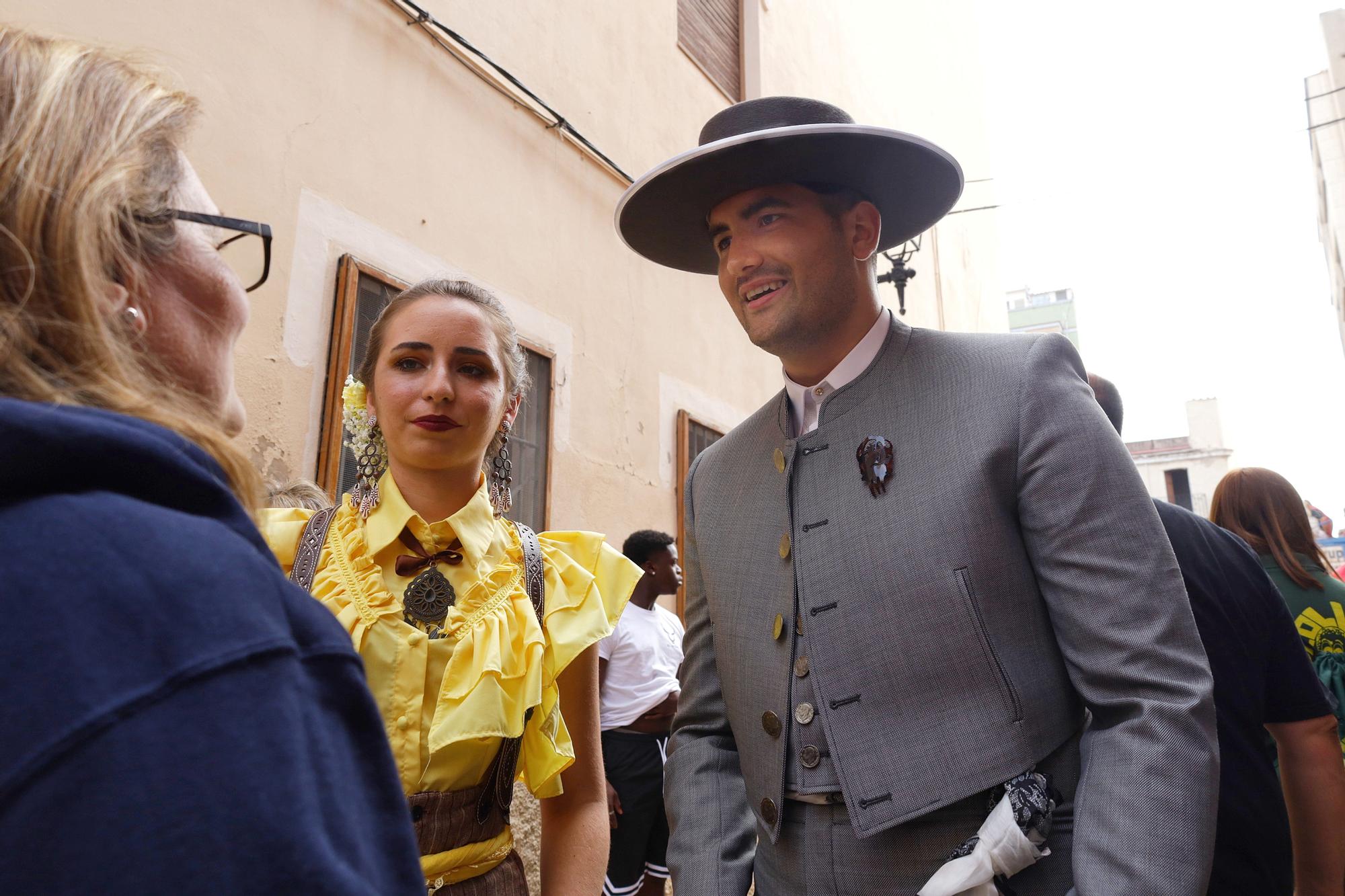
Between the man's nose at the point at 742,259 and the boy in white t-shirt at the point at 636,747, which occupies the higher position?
the man's nose at the point at 742,259

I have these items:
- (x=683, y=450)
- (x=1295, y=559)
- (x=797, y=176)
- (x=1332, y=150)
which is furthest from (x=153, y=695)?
(x=1332, y=150)

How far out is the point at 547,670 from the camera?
1.95 meters

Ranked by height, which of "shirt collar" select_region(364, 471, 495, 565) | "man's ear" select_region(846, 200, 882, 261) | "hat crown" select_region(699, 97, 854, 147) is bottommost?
"shirt collar" select_region(364, 471, 495, 565)

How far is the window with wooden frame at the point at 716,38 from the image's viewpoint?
24.5 ft

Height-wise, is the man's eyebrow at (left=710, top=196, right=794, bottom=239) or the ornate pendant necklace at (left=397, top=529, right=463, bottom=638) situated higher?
the man's eyebrow at (left=710, top=196, right=794, bottom=239)

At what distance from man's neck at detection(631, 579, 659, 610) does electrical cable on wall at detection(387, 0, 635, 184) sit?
2760 millimetres

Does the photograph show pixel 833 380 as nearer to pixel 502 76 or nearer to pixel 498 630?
pixel 498 630

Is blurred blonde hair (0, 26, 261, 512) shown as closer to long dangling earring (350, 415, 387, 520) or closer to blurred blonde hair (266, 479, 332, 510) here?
long dangling earring (350, 415, 387, 520)

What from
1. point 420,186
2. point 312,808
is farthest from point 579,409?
point 312,808

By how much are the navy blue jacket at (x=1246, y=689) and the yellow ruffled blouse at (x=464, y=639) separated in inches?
57.4

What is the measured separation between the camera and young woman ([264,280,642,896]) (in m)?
1.76

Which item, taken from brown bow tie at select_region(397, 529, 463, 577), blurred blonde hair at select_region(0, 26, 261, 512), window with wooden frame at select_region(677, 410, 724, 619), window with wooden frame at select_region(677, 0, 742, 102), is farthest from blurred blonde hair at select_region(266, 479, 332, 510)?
window with wooden frame at select_region(677, 0, 742, 102)

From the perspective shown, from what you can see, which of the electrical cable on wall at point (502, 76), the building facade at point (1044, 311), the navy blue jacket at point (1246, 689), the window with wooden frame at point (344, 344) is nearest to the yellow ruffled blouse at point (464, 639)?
the navy blue jacket at point (1246, 689)

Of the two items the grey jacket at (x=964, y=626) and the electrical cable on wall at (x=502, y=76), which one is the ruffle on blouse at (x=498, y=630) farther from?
the electrical cable on wall at (x=502, y=76)
